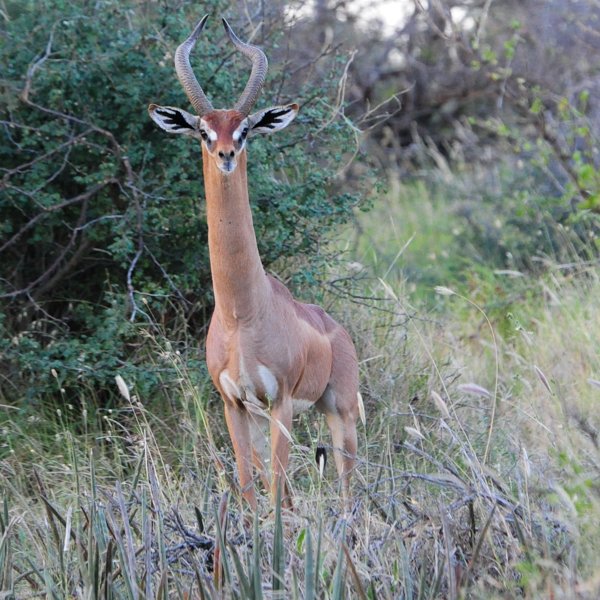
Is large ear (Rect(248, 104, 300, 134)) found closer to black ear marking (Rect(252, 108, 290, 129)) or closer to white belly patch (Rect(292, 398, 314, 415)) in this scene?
black ear marking (Rect(252, 108, 290, 129))

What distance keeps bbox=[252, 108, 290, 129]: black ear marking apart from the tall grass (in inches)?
53.1

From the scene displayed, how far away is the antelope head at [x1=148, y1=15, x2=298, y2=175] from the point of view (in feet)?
16.4

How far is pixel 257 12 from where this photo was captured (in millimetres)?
7203

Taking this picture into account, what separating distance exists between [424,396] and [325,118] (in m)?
1.82

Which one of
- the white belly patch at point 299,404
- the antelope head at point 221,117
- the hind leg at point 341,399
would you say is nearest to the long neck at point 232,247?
the antelope head at point 221,117

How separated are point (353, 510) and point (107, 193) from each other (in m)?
3.02

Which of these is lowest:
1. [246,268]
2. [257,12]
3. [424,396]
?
[424,396]

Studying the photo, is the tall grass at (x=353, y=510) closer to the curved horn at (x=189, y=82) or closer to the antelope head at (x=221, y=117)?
the antelope head at (x=221, y=117)

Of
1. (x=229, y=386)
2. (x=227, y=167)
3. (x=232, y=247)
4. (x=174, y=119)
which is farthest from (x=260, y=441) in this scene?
(x=174, y=119)

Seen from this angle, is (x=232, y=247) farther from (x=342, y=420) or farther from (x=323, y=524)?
(x=323, y=524)

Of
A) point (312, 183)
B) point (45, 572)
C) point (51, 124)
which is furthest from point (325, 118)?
point (45, 572)

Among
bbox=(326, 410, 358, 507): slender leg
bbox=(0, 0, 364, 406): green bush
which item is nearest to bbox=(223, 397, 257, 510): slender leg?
bbox=(326, 410, 358, 507): slender leg

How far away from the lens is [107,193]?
651 cm

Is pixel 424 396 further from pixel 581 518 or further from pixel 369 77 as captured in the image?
pixel 369 77
